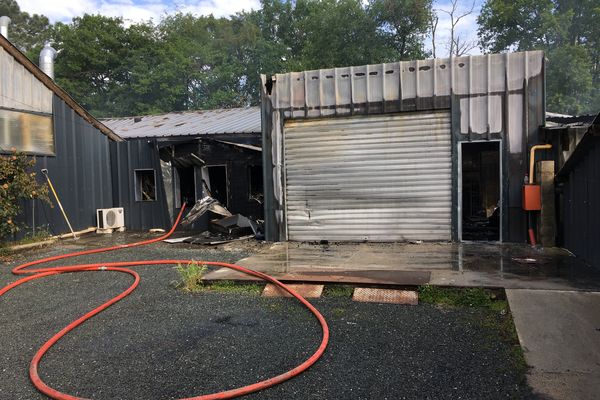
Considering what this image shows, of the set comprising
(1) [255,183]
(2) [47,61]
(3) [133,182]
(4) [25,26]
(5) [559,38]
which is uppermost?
(4) [25,26]

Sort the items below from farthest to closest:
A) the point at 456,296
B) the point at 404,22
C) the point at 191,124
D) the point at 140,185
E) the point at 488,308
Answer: the point at 404,22, the point at 191,124, the point at 140,185, the point at 456,296, the point at 488,308

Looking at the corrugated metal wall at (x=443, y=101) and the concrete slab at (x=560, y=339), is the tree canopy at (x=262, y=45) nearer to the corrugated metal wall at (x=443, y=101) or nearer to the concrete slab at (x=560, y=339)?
the corrugated metal wall at (x=443, y=101)

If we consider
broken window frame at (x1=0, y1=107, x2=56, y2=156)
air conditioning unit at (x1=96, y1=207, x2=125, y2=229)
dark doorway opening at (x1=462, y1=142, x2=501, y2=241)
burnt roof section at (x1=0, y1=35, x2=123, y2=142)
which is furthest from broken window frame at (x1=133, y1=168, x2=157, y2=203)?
dark doorway opening at (x1=462, y1=142, x2=501, y2=241)

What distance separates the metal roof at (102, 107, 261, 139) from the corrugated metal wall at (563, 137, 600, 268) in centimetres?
773

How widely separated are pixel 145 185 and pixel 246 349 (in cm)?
1039

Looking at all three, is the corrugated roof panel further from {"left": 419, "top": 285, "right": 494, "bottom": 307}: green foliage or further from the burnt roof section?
the burnt roof section

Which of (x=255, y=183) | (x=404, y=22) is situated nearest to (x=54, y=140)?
(x=255, y=183)

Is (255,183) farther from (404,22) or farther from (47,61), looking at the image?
(404,22)

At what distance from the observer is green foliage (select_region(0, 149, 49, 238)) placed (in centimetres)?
804

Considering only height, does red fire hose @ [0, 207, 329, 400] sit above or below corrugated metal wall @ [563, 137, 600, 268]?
below

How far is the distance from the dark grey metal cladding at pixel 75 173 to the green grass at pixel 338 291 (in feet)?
26.5

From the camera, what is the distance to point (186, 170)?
40.1 feet

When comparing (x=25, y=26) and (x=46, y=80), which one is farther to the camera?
(x=25, y=26)

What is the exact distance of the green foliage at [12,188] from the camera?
8.04m
